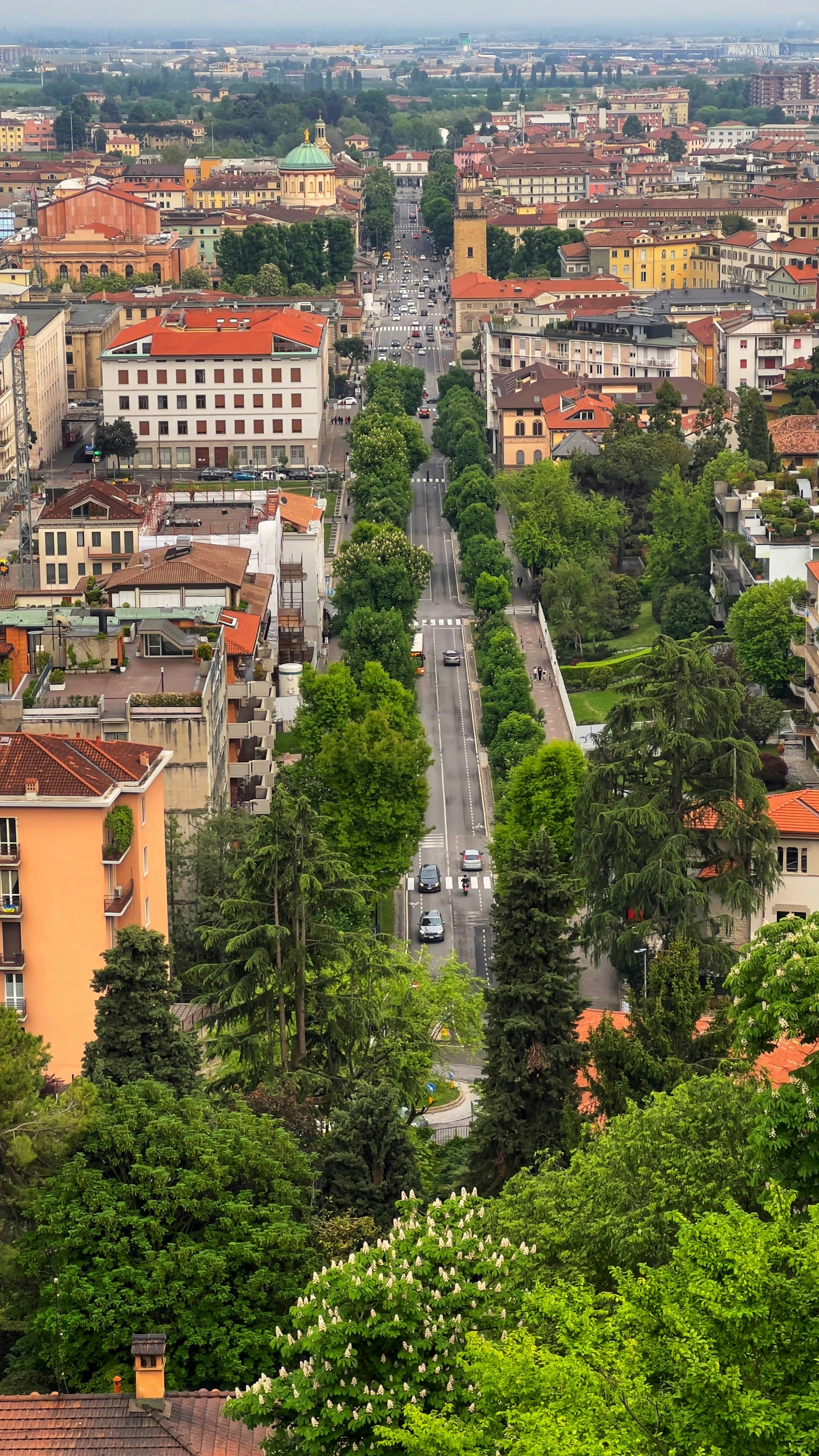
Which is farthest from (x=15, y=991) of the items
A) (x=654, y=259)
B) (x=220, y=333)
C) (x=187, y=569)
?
(x=654, y=259)

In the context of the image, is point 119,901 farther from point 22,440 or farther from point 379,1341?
point 22,440

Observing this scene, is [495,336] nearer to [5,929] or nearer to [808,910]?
[808,910]

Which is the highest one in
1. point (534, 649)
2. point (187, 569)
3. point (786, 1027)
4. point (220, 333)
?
point (786, 1027)

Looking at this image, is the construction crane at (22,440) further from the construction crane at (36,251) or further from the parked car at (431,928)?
the construction crane at (36,251)

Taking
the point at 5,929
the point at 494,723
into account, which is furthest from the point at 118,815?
the point at 494,723

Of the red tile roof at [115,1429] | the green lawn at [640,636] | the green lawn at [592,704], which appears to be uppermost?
the red tile roof at [115,1429]

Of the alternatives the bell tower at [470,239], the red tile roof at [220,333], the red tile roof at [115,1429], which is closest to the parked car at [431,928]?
the red tile roof at [115,1429]
